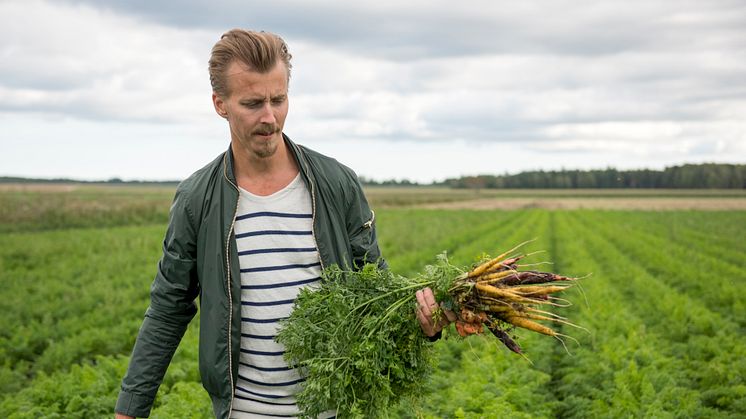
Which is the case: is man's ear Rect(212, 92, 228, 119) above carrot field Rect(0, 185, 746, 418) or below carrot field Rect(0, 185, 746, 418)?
above

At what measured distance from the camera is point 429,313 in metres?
2.54

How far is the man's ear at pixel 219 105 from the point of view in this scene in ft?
9.04

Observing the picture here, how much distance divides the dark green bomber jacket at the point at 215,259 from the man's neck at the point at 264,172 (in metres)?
0.05

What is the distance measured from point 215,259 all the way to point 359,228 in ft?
2.10

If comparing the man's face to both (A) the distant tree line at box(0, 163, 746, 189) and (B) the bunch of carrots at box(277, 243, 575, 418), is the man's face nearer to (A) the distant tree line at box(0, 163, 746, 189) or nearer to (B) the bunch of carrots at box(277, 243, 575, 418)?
(B) the bunch of carrots at box(277, 243, 575, 418)

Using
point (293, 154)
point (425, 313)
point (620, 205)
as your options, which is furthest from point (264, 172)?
point (620, 205)

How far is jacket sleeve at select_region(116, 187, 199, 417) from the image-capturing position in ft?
9.38

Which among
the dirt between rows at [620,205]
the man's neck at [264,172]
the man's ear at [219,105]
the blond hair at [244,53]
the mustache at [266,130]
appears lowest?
the dirt between rows at [620,205]

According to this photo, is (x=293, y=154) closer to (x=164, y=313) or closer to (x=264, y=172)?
(x=264, y=172)

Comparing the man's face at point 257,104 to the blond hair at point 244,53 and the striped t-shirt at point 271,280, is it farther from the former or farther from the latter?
the striped t-shirt at point 271,280

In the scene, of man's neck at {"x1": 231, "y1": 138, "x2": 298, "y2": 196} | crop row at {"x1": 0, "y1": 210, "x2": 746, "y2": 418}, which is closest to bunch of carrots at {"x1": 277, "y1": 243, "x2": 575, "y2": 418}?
crop row at {"x1": 0, "y1": 210, "x2": 746, "y2": 418}

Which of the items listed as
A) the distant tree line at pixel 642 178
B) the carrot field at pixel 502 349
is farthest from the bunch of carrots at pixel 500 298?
the distant tree line at pixel 642 178

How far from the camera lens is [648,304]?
12328 mm

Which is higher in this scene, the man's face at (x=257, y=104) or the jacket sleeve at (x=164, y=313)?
the man's face at (x=257, y=104)
